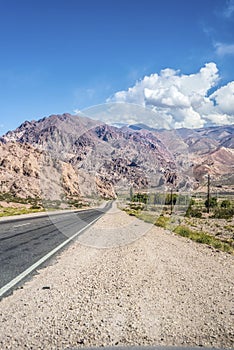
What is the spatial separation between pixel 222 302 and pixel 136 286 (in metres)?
1.91

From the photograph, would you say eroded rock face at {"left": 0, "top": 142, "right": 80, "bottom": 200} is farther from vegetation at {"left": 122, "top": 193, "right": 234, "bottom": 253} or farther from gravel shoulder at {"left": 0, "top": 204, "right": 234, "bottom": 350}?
gravel shoulder at {"left": 0, "top": 204, "right": 234, "bottom": 350}

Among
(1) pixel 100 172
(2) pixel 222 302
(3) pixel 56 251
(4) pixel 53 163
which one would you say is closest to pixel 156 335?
(2) pixel 222 302

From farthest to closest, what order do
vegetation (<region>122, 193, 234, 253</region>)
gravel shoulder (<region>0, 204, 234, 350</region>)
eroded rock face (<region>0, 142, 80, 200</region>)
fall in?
eroded rock face (<region>0, 142, 80, 200</region>) < vegetation (<region>122, 193, 234, 253</region>) < gravel shoulder (<region>0, 204, 234, 350</region>)

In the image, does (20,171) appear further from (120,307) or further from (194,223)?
(120,307)

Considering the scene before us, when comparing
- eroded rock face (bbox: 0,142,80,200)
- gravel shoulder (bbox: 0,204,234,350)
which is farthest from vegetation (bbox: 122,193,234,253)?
eroded rock face (bbox: 0,142,80,200)

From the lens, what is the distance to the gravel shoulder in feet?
13.7

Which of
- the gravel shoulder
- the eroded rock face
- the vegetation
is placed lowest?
the vegetation

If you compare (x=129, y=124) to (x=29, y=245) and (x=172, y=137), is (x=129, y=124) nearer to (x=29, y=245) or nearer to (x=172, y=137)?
(x=172, y=137)

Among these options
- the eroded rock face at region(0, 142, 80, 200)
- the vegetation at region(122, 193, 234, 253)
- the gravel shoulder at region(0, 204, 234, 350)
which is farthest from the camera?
the eroded rock face at region(0, 142, 80, 200)

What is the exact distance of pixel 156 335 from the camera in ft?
14.1

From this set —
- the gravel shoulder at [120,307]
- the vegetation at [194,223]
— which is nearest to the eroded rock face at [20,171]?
the vegetation at [194,223]

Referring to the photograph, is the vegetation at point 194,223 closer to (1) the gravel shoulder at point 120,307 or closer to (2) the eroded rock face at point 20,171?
(1) the gravel shoulder at point 120,307

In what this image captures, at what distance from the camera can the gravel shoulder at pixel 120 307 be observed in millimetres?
4176

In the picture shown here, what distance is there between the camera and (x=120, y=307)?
5.39 meters
